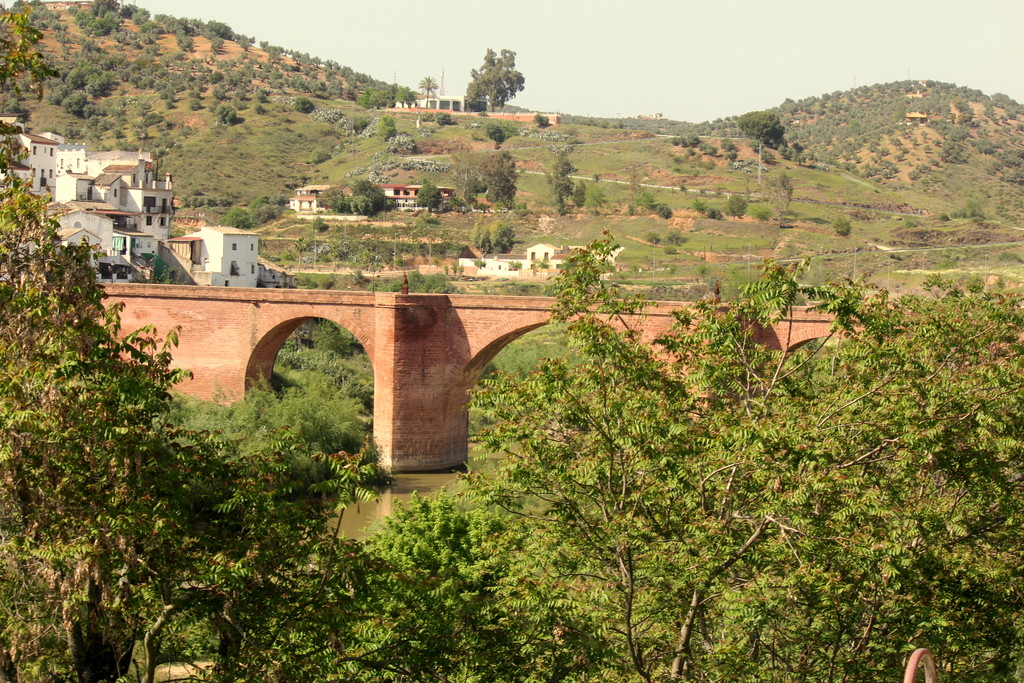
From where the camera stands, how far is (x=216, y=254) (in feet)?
128

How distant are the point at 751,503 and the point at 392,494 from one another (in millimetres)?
18291

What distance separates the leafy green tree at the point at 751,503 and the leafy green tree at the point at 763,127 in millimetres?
73551

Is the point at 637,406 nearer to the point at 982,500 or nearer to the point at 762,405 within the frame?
the point at 762,405

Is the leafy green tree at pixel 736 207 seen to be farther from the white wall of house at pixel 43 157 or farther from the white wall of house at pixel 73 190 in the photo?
the white wall of house at pixel 43 157

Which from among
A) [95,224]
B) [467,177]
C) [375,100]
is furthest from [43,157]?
[375,100]

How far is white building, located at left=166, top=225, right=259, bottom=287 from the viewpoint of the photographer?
38.8 m

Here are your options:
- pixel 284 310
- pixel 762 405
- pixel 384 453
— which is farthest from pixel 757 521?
pixel 284 310

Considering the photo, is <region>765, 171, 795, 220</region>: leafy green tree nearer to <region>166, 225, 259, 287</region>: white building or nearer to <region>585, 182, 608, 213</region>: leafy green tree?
<region>585, 182, 608, 213</region>: leafy green tree

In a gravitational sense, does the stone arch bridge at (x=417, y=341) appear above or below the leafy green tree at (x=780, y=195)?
below

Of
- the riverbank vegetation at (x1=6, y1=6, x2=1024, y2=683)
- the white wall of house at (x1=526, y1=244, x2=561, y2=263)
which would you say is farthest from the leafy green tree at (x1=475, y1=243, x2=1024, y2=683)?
the white wall of house at (x1=526, y1=244, x2=561, y2=263)

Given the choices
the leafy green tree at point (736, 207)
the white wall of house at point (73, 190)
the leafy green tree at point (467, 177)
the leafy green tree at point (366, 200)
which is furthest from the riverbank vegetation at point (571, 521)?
the leafy green tree at point (467, 177)

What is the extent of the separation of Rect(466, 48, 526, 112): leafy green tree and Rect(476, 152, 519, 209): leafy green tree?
35.5m

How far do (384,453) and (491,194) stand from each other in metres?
42.3

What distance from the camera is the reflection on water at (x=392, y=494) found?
24.6m
